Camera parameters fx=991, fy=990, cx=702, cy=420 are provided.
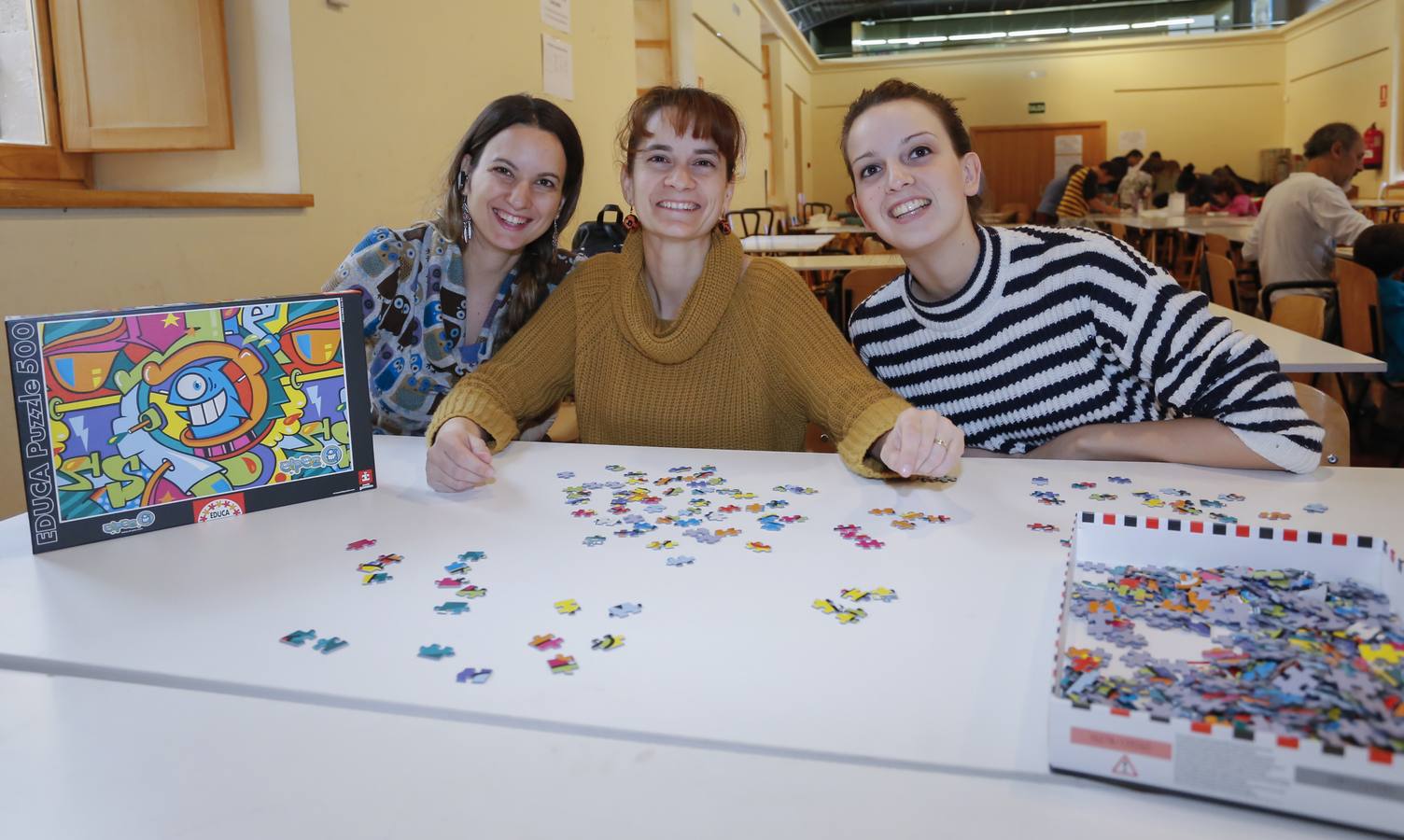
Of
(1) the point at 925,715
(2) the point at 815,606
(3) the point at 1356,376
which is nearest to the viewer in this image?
(1) the point at 925,715

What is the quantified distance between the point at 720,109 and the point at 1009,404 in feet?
2.56

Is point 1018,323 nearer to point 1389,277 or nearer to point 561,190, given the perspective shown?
point 561,190

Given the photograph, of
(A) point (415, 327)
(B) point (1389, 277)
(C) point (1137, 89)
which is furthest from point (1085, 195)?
(A) point (415, 327)

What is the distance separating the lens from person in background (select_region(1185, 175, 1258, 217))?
35.7 ft

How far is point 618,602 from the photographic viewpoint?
1.02m

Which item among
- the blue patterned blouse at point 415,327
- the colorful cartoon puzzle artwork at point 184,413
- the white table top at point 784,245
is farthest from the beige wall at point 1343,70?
the colorful cartoon puzzle artwork at point 184,413

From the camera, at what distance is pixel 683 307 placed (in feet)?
6.26

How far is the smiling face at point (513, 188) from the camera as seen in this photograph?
2.17 metres

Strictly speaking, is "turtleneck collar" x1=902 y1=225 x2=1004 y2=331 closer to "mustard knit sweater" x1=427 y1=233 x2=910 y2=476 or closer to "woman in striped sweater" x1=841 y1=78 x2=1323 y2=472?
"woman in striped sweater" x1=841 y1=78 x2=1323 y2=472

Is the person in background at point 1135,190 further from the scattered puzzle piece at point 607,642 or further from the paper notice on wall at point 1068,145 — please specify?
the scattered puzzle piece at point 607,642

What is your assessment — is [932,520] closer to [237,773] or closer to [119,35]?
[237,773]

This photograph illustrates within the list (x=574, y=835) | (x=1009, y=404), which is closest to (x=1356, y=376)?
(x=1009, y=404)

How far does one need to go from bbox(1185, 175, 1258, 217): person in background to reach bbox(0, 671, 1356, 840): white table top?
11.7 m

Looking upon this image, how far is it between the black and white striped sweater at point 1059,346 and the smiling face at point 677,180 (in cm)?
40
